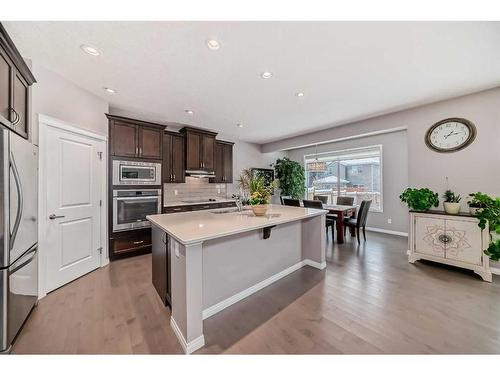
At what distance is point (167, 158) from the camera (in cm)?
412

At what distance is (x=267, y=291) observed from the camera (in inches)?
90.9

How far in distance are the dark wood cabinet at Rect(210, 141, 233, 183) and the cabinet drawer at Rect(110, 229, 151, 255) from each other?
2.13 metres

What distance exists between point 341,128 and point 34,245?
5206mm

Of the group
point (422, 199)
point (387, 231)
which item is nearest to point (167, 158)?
point (422, 199)

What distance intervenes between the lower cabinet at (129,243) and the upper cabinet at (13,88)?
183 cm

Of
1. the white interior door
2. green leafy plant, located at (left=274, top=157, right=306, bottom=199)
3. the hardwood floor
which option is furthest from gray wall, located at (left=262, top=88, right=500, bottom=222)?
the white interior door

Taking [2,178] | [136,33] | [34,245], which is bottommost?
[34,245]

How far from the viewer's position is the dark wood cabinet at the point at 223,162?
5.00 meters

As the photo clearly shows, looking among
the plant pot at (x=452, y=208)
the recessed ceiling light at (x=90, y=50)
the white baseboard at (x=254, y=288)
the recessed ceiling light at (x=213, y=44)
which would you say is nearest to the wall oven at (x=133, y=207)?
→ the recessed ceiling light at (x=90, y=50)

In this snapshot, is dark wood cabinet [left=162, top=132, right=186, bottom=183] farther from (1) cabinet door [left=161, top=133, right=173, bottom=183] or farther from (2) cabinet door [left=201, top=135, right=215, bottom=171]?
(2) cabinet door [left=201, top=135, right=215, bottom=171]

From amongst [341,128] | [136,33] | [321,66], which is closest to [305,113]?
[341,128]

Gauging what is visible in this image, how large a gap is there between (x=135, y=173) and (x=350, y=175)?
5378 millimetres
